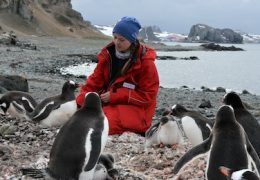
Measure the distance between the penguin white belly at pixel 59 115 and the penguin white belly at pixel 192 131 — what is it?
1.48 meters

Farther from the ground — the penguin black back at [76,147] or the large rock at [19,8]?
the large rock at [19,8]

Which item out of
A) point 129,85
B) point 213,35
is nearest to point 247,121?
point 129,85

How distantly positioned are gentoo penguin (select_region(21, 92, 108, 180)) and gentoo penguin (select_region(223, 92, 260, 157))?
1516mm

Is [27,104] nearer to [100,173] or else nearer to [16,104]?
[16,104]

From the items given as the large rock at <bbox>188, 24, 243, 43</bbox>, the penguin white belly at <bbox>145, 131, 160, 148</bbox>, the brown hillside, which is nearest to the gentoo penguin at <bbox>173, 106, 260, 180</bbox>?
the penguin white belly at <bbox>145, 131, 160, 148</bbox>

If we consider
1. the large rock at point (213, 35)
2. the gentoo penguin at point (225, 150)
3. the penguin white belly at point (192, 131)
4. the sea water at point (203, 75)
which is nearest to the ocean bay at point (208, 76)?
the sea water at point (203, 75)

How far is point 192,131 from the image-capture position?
552 centimetres

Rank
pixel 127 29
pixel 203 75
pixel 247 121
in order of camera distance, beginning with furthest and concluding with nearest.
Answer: pixel 203 75 < pixel 127 29 < pixel 247 121

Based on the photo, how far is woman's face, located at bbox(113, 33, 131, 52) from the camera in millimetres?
5664

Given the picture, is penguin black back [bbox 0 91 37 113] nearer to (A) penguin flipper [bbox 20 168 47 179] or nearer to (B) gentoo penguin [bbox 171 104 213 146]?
(B) gentoo penguin [bbox 171 104 213 146]

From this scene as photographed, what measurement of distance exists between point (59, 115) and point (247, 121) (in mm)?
2378

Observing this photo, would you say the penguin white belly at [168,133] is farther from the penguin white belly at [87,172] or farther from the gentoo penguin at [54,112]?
the penguin white belly at [87,172]

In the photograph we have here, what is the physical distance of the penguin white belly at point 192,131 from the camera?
5.44 metres

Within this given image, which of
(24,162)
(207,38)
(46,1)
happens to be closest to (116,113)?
(24,162)
